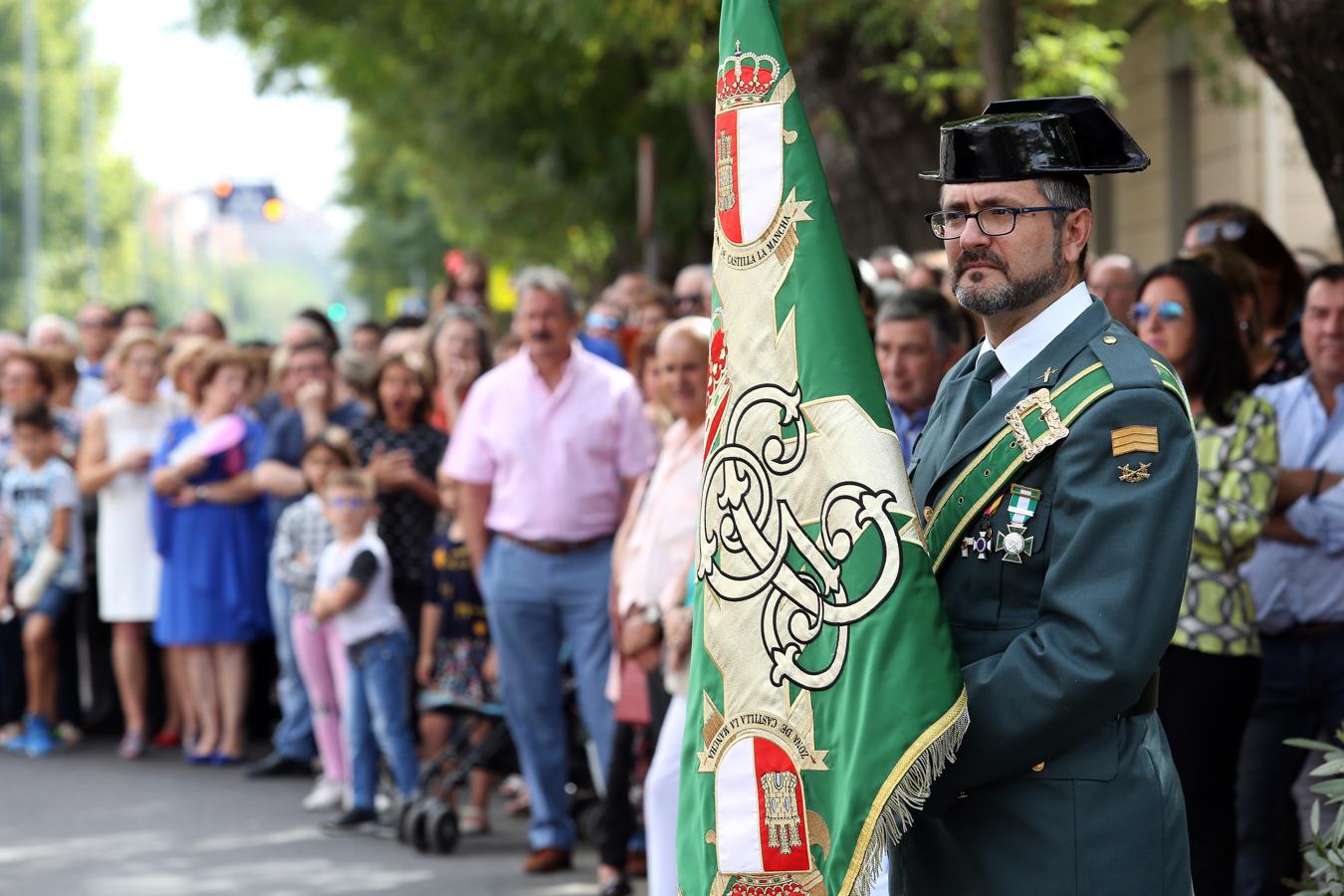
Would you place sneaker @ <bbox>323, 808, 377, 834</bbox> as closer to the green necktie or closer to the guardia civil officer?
the guardia civil officer

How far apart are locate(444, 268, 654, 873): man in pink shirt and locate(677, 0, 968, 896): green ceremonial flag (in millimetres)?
4749

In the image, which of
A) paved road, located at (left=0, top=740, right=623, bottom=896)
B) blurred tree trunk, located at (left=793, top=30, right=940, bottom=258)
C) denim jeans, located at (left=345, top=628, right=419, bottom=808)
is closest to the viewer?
paved road, located at (left=0, top=740, right=623, bottom=896)

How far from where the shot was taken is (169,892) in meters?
7.83

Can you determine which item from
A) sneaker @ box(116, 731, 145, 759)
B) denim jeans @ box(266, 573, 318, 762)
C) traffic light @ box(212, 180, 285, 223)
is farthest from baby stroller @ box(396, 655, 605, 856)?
traffic light @ box(212, 180, 285, 223)

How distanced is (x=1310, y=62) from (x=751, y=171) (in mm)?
3517

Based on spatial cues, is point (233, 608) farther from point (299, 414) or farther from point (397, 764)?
point (397, 764)

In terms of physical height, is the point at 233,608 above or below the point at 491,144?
below

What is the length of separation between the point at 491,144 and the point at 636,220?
2.01 metres

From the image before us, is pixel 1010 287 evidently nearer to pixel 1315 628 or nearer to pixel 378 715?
pixel 1315 628

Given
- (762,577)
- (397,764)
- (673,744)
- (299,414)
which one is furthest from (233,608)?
(762,577)

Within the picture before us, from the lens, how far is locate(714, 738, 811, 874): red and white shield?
316cm

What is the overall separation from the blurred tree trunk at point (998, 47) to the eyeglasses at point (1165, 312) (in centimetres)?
294

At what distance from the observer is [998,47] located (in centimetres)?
859

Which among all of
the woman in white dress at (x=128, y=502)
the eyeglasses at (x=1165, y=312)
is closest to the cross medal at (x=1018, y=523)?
the eyeglasses at (x=1165, y=312)
